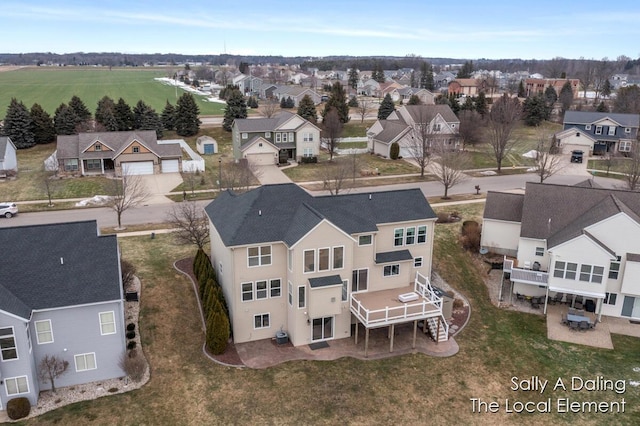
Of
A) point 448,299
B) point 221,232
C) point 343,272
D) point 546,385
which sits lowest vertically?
point 546,385

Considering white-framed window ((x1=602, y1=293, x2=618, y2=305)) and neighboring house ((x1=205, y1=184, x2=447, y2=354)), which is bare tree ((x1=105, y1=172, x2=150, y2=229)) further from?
white-framed window ((x1=602, y1=293, x2=618, y2=305))

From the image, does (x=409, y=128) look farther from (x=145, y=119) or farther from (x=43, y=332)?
(x=43, y=332)

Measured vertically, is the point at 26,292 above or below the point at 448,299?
above

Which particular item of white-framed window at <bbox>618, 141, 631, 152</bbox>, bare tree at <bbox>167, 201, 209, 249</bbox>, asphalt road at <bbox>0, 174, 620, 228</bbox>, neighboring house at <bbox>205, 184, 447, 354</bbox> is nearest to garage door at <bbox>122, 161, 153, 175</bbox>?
asphalt road at <bbox>0, 174, 620, 228</bbox>

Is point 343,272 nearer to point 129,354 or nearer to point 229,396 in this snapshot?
point 229,396

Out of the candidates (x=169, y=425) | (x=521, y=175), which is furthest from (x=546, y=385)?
(x=521, y=175)

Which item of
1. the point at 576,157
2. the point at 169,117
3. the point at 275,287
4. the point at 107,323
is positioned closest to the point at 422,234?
the point at 275,287
